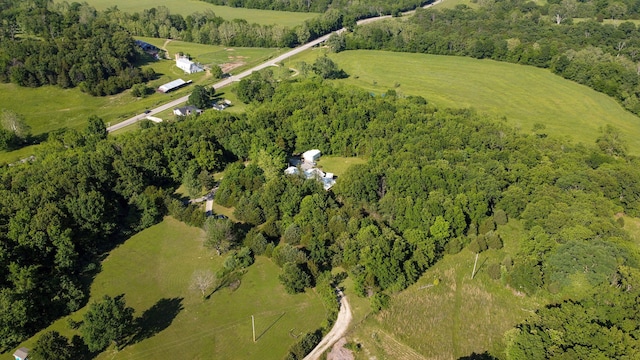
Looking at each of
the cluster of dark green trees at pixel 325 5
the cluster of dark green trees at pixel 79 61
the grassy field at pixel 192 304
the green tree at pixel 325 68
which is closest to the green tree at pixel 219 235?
the grassy field at pixel 192 304

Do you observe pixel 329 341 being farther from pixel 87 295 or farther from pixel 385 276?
pixel 87 295

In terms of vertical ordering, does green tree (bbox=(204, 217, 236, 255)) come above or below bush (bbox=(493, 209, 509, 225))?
above

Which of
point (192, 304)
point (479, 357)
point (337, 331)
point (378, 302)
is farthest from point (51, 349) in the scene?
point (479, 357)

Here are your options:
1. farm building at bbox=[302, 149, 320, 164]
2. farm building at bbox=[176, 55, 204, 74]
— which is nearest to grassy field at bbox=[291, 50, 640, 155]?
farm building at bbox=[176, 55, 204, 74]

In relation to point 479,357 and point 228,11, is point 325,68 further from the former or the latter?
point 479,357

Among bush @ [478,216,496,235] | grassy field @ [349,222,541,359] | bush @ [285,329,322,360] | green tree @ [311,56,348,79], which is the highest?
green tree @ [311,56,348,79]

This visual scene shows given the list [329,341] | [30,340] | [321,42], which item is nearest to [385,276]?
[329,341]

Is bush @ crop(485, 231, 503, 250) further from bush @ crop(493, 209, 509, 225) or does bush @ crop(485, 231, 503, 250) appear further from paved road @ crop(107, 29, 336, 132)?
paved road @ crop(107, 29, 336, 132)
